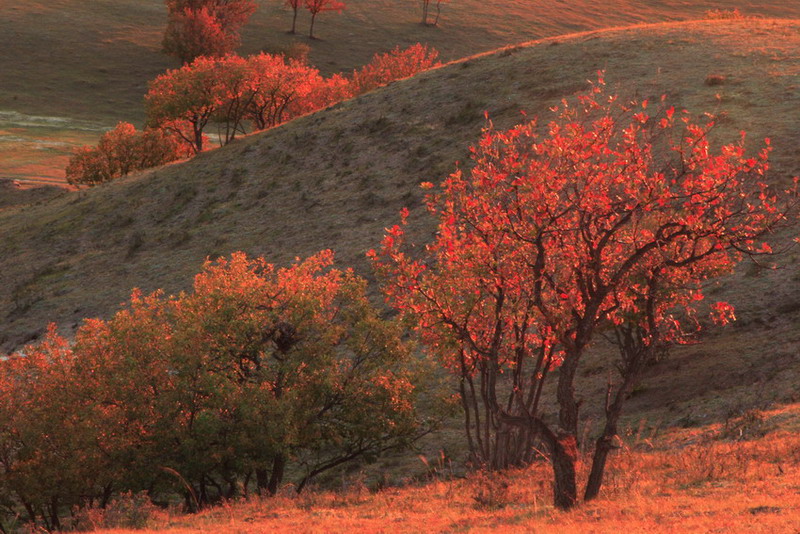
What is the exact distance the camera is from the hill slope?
168 feet

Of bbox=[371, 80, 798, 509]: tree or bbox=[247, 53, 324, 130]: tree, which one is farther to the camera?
bbox=[247, 53, 324, 130]: tree

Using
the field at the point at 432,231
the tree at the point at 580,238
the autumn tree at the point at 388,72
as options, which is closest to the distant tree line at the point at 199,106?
the field at the point at 432,231

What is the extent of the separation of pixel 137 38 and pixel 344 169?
11225cm

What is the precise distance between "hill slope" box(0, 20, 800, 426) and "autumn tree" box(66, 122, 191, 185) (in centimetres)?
738

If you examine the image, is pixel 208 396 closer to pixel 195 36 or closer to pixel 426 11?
pixel 195 36

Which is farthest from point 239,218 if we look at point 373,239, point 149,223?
point 373,239

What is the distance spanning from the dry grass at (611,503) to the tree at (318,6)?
146m

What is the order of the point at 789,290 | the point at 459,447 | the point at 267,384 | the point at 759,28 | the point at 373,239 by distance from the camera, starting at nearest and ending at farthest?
the point at 267,384 < the point at 459,447 < the point at 789,290 < the point at 373,239 < the point at 759,28

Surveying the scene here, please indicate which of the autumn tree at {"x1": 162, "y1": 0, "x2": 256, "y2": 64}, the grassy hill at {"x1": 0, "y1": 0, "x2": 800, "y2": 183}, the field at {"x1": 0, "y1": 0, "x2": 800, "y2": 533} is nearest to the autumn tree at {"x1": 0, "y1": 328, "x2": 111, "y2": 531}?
the field at {"x1": 0, "y1": 0, "x2": 800, "y2": 533}

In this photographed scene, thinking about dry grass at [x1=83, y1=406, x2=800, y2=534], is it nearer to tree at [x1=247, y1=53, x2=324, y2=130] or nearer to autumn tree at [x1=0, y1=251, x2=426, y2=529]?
autumn tree at [x1=0, y1=251, x2=426, y2=529]

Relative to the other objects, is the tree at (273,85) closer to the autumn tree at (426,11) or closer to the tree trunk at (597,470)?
the tree trunk at (597,470)

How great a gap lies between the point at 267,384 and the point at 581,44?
49754mm

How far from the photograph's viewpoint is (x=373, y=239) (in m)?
48.9

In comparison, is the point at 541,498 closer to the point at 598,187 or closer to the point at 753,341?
the point at 598,187
